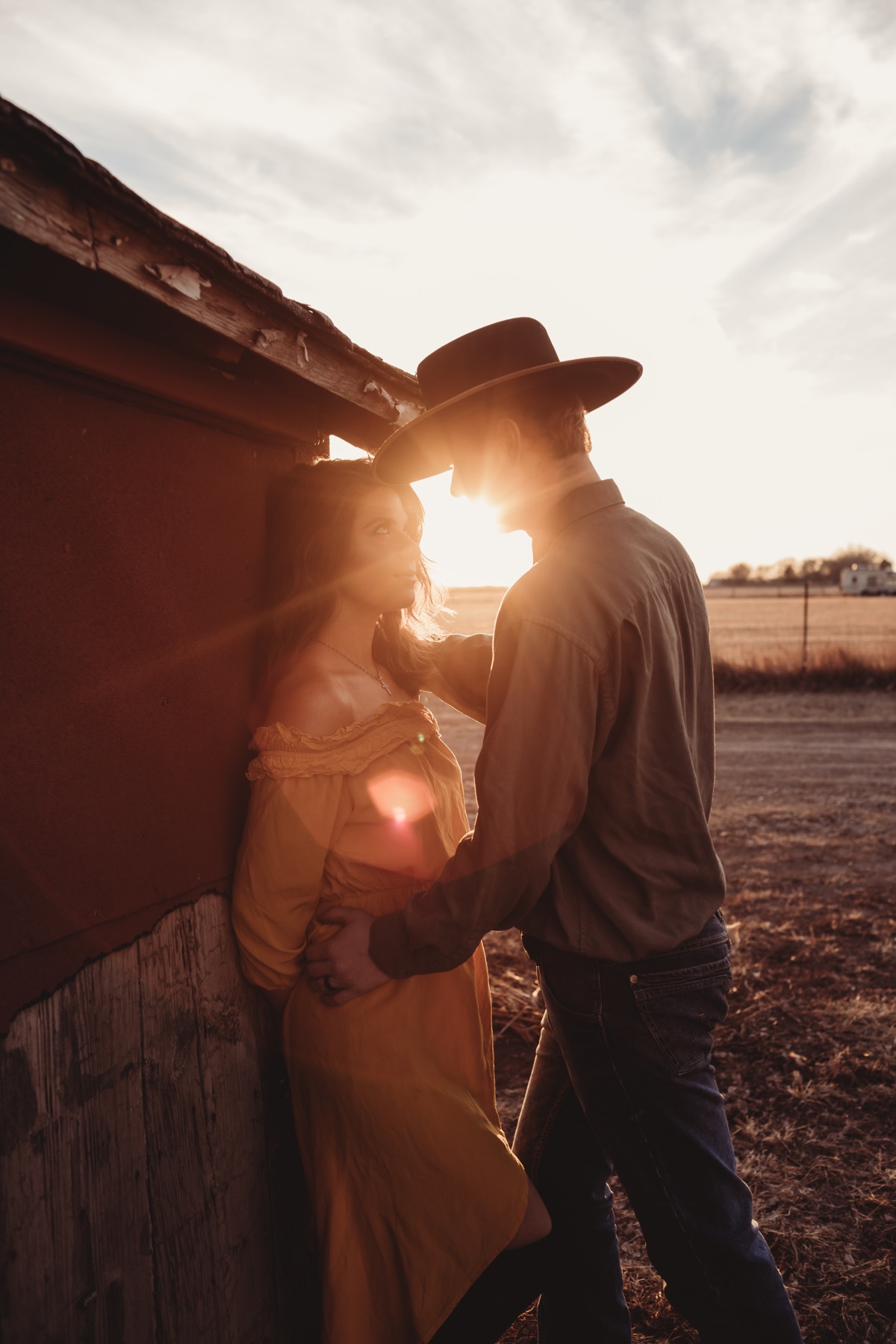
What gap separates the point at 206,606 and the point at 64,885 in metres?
0.76

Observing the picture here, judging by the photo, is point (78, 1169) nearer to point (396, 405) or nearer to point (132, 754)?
point (132, 754)

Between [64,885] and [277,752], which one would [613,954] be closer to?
[277,752]

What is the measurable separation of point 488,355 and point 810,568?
11620 centimetres

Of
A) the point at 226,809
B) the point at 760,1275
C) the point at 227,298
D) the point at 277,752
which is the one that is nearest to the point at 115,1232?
the point at 226,809

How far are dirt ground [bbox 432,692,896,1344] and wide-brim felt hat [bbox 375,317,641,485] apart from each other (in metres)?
2.82

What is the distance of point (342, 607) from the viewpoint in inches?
94.1

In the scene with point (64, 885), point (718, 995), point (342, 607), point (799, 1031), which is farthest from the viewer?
point (799, 1031)

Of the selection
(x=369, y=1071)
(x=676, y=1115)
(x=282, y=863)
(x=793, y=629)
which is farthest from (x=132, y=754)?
(x=793, y=629)

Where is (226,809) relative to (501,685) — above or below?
below

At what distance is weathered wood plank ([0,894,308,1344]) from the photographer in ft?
4.93

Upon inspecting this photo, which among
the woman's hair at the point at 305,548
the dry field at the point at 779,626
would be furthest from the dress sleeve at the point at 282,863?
the dry field at the point at 779,626

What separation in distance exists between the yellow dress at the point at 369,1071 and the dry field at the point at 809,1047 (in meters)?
1.11

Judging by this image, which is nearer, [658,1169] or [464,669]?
[658,1169]

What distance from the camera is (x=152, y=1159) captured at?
71.1 inches
